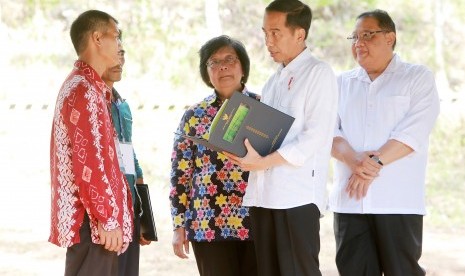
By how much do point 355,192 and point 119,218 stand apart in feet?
3.53

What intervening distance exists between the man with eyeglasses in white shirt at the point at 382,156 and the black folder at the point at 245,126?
0.57 m

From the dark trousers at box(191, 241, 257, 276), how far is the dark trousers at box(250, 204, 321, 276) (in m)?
0.44

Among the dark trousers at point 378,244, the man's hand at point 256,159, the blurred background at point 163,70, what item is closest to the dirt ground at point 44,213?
the blurred background at point 163,70

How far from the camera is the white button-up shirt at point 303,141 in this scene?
3127 mm

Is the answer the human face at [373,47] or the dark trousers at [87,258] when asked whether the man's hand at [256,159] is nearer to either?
the dark trousers at [87,258]

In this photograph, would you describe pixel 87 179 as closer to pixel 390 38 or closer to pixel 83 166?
pixel 83 166

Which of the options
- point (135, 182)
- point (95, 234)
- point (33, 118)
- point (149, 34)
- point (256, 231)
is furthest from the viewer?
Answer: point (149, 34)

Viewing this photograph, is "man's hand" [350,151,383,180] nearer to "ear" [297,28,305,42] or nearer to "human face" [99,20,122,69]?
"ear" [297,28,305,42]

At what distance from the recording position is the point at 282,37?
3.22 metres

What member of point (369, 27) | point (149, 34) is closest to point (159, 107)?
point (149, 34)

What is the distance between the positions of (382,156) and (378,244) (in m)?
0.38

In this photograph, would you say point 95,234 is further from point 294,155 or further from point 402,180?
point 402,180

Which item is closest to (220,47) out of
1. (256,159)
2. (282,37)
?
(282,37)

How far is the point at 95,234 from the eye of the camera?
9.82 feet
